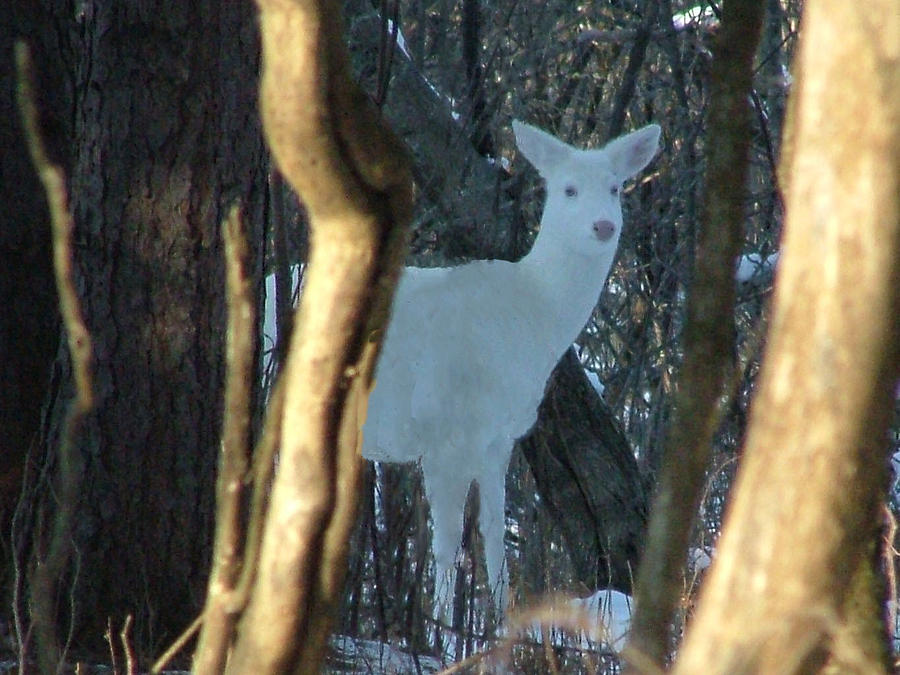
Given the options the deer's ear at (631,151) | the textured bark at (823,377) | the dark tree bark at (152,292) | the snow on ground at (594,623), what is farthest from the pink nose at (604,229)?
the textured bark at (823,377)

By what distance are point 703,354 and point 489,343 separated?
15.4 feet

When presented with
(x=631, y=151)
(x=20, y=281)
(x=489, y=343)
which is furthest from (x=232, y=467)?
(x=631, y=151)

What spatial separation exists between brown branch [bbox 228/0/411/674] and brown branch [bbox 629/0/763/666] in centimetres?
38

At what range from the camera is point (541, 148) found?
6371 mm

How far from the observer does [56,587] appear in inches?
150

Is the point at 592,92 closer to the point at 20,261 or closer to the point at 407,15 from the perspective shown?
the point at 407,15

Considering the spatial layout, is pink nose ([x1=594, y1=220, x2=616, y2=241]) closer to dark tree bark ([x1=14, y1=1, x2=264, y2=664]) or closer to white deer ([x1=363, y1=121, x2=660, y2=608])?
white deer ([x1=363, y1=121, x2=660, y2=608])

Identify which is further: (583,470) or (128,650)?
(583,470)

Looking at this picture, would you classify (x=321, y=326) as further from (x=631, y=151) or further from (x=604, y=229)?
(x=631, y=151)

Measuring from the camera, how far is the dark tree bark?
401cm

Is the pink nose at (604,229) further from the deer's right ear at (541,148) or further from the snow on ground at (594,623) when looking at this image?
the snow on ground at (594,623)

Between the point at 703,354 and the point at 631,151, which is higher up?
the point at 631,151

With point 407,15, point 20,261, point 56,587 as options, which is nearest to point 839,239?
point 56,587

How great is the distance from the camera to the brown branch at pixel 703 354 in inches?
57.8
